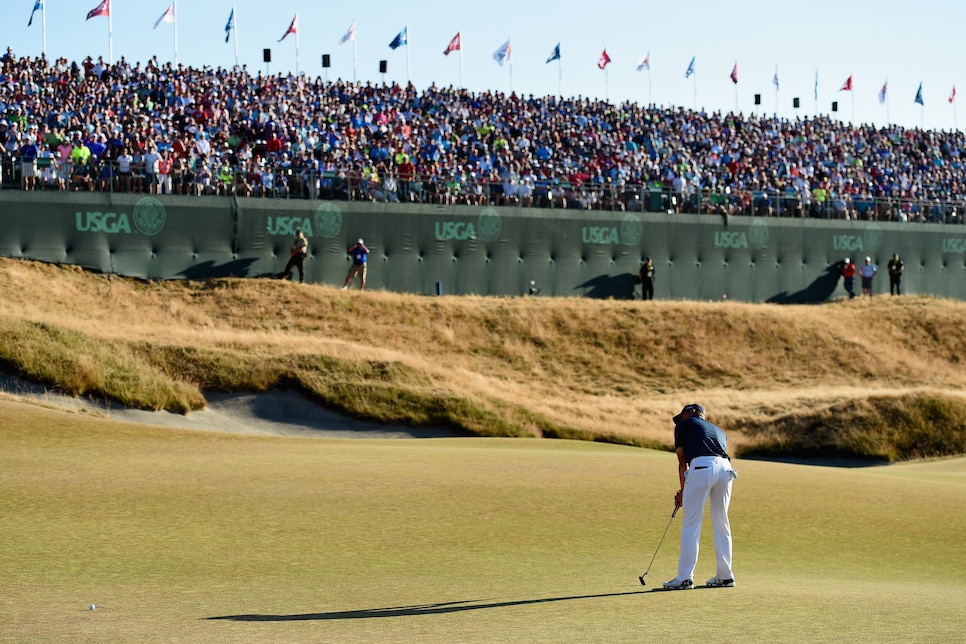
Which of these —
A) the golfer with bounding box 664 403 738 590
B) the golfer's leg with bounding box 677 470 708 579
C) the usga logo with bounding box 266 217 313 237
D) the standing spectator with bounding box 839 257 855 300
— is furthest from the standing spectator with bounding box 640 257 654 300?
the golfer's leg with bounding box 677 470 708 579

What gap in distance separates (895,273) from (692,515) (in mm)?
38327

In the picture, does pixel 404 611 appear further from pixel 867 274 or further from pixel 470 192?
pixel 867 274

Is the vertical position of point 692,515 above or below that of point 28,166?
below

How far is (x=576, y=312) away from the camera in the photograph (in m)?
39.6

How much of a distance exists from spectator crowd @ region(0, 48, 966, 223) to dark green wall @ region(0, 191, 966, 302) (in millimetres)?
558

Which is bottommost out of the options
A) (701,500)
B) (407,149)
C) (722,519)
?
(722,519)

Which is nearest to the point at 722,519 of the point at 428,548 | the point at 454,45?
the point at 428,548

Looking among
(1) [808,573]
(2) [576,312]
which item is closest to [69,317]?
(2) [576,312]

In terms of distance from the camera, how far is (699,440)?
10.3 m

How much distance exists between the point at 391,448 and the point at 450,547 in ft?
33.9

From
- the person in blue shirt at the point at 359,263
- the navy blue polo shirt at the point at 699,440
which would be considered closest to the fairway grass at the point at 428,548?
the navy blue polo shirt at the point at 699,440

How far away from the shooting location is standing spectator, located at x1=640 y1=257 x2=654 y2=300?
4112 cm

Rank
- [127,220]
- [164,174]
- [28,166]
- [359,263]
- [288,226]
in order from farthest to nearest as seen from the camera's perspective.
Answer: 1. [288,226]
2. [359,263]
3. [164,174]
4. [127,220]
5. [28,166]

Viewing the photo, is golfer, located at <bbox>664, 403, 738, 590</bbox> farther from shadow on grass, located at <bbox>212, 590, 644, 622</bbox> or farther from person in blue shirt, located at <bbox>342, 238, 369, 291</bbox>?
person in blue shirt, located at <bbox>342, 238, 369, 291</bbox>
